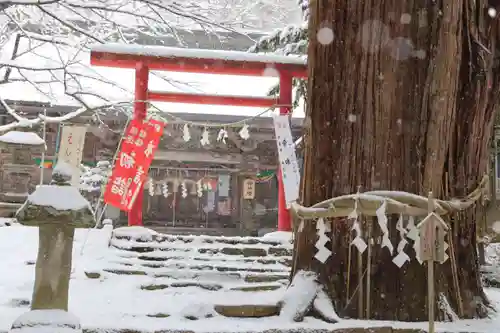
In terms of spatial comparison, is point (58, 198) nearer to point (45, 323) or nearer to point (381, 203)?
point (45, 323)

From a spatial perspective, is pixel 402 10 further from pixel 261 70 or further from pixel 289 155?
pixel 261 70

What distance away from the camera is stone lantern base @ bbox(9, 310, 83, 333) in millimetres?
3395

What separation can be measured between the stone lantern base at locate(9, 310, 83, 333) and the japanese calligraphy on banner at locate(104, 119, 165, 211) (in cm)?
593

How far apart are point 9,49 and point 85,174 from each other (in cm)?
406

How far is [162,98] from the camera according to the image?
1078 centimetres

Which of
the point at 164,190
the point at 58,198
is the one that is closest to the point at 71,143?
the point at 58,198

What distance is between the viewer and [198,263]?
7.70 meters

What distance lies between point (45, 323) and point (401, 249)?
105 inches

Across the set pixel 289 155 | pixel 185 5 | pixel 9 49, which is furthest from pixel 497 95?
pixel 9 49

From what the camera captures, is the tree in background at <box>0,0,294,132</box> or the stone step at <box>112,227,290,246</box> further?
the tree in background at <box>0,0,294,132</box>

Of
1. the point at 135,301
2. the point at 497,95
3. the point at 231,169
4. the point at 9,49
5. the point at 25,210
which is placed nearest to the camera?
the point at 25,210

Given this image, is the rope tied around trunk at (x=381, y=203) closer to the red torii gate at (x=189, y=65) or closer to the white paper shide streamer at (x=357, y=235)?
the white paper shide streamer at (x=357, y=235)

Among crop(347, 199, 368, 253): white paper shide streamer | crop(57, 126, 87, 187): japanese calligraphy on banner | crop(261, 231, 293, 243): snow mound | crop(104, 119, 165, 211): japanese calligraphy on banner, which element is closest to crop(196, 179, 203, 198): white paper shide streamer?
crop(104, 119, 165, 211): japanese calligraphy on banner

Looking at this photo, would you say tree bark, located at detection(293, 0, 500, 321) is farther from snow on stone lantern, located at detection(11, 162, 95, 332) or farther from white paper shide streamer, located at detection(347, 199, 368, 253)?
snow on stone lantern, located at detection(11, 162, 95, 332)
